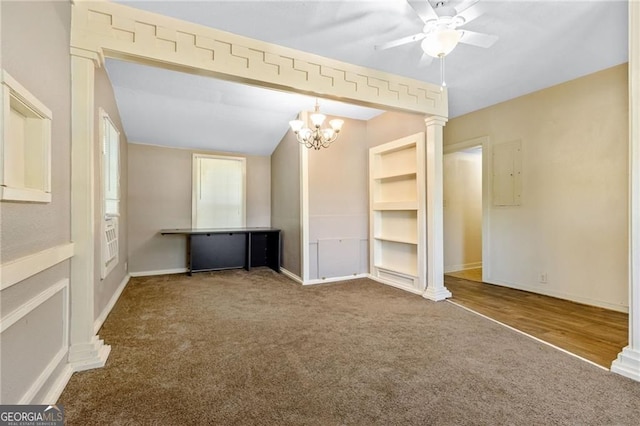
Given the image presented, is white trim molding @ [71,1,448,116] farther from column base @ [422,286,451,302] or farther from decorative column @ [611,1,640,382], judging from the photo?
column base @ [422,286,451,302]

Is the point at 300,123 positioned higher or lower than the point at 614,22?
lower

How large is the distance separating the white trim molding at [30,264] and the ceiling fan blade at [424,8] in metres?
2.51

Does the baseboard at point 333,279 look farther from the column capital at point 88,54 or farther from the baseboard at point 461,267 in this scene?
the column capital at point 88,54

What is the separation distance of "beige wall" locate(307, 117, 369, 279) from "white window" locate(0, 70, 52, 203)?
3236 mm

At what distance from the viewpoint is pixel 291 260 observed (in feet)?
16.4

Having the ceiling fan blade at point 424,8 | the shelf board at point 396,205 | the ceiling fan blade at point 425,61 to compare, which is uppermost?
the ceiling fan blade at point 425,61

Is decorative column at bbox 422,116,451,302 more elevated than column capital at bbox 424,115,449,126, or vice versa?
column capital at bbox 424,115,449,126

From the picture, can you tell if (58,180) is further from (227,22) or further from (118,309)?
(118,309)

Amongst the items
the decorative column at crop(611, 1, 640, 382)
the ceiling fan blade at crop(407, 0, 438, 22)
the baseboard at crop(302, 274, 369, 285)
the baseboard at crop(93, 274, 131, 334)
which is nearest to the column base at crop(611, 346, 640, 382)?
the decorative column at crop(611, 1, 640, 382)

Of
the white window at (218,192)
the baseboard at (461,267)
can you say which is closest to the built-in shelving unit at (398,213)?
the baseboard at (461,267)

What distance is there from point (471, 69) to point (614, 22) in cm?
117

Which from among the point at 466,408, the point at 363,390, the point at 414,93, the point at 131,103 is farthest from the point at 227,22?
the point at 466,408

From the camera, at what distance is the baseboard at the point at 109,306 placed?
105 inches

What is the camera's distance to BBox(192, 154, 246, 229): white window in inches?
223
